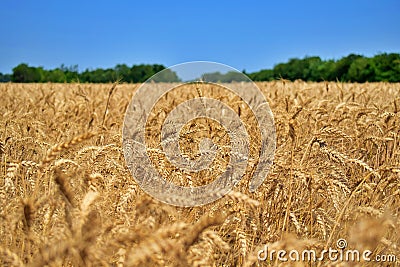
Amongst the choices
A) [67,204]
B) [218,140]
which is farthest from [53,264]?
[218,140]

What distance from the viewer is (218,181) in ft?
7.62

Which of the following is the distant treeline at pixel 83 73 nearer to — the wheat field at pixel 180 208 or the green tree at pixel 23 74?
the green tree at pixel 23 74

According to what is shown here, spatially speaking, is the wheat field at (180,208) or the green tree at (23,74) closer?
the wheat field at (180,208)

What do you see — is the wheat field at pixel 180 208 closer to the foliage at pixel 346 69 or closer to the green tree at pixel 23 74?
the foliage at pixel 346 69

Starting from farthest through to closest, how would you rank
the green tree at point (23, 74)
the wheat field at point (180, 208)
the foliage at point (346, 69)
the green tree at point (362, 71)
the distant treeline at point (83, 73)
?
the green tree at point (23, 74)
the distant treeline at point (83, 73)
the green tree at point (362, 71)
the foliage at point (346, 69)
the wheat field at point (180, 208)

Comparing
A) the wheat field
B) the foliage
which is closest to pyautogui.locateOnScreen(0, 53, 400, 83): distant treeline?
the foliage

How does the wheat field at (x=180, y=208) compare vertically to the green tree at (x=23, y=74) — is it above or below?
below

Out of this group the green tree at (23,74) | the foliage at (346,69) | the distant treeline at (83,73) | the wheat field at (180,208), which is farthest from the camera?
the green tree at (23,74)

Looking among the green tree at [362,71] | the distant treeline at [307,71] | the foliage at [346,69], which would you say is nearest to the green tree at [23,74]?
the distant treeline at [307,71]

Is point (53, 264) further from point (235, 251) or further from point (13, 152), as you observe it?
point (13, 152)

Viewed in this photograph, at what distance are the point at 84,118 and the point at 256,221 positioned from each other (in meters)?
2.91

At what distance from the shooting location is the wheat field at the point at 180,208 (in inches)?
37.2

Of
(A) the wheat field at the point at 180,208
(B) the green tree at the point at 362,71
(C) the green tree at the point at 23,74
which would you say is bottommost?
(A) the wheat field at the point at 180,208

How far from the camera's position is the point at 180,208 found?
1849 mm
